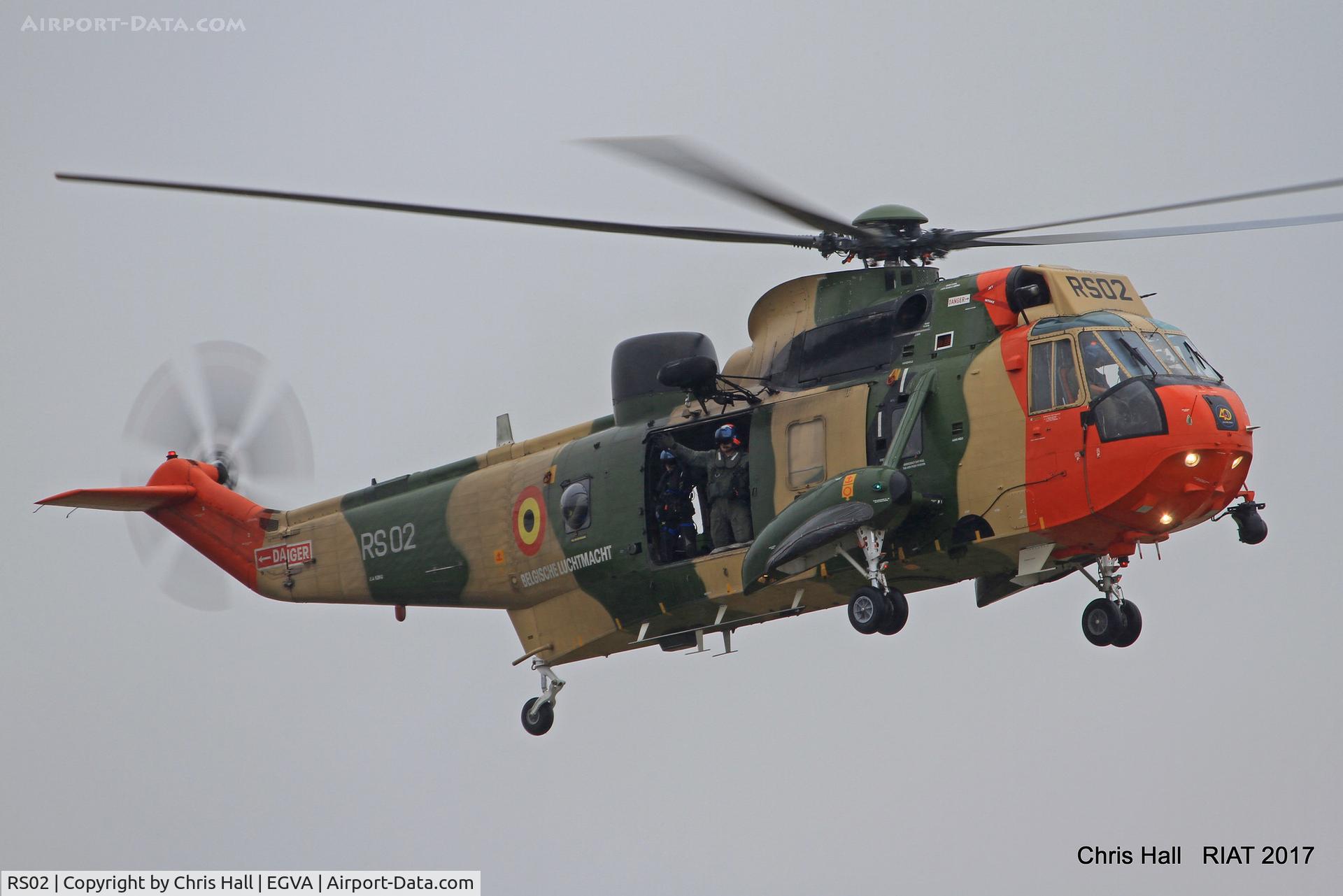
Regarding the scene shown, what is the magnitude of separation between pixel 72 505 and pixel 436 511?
185 inches

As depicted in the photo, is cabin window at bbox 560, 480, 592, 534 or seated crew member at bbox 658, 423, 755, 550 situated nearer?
seated crew member at bbox 658, 423, 755, 550

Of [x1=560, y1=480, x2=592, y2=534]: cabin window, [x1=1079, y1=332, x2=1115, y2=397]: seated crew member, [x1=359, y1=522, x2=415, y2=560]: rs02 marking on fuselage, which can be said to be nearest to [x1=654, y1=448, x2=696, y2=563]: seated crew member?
[x1=560, y1=480, x2=592, y2=534]: cabin window

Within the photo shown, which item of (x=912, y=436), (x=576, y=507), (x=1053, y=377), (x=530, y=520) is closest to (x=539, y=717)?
(x=530, y=520)

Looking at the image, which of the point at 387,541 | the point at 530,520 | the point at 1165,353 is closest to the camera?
the point at 1165,353

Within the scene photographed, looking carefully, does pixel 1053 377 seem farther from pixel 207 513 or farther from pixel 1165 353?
pixel 207 513

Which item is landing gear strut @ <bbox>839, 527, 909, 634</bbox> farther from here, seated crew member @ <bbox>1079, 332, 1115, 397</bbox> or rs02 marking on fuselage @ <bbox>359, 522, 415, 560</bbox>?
rs02 marking on fuselage @ <bbox>359, 522, 415, 560</bbox>

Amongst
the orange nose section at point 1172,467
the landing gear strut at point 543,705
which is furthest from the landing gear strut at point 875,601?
the landing gear strut at point 543,705

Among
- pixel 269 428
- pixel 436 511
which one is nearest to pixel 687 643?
pixel 436 511

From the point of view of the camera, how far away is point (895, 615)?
1567cm

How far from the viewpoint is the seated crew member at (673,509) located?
1831 cm

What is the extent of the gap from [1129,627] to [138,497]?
12.7 meters

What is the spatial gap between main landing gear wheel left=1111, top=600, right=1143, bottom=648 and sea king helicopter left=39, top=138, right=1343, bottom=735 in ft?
0.09

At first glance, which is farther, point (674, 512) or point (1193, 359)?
point (674, 512)

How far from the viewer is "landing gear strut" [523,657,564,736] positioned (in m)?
20.2
